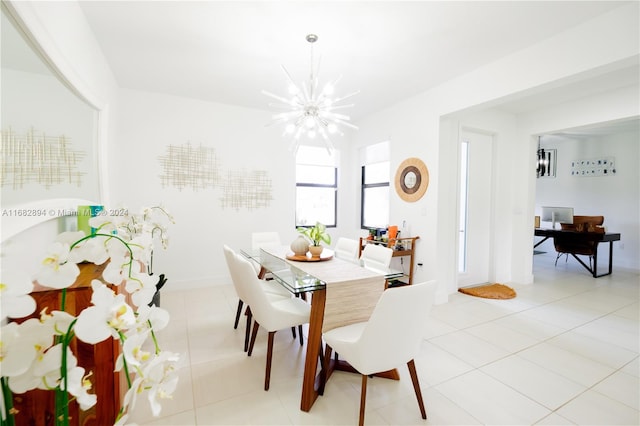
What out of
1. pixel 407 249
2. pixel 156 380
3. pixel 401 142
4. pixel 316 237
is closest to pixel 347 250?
pixel 316 237

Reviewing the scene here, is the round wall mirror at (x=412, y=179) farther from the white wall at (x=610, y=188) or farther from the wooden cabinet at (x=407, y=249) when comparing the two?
the white wall at (x=610, y=188)

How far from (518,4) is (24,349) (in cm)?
304


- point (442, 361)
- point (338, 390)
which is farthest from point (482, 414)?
point (338, 390)

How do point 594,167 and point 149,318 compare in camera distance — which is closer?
point 149,318

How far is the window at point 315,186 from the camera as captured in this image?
495cm

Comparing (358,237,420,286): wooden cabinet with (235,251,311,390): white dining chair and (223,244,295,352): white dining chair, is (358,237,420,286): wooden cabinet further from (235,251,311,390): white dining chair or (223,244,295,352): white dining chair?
(235,251,311,390): white dining chair

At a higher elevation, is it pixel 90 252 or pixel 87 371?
pixel 90 252

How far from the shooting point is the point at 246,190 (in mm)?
4352

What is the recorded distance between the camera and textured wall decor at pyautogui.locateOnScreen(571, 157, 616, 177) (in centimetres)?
576

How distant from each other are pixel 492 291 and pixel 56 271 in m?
→ 4.64

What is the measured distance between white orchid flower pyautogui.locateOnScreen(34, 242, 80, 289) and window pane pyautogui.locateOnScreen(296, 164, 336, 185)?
4423mm

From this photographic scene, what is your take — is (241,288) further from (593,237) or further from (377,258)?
(593,237)

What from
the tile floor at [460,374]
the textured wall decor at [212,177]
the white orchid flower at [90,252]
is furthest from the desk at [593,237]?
the white orchid flower at [90,252]

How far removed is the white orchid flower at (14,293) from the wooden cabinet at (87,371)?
96cm
